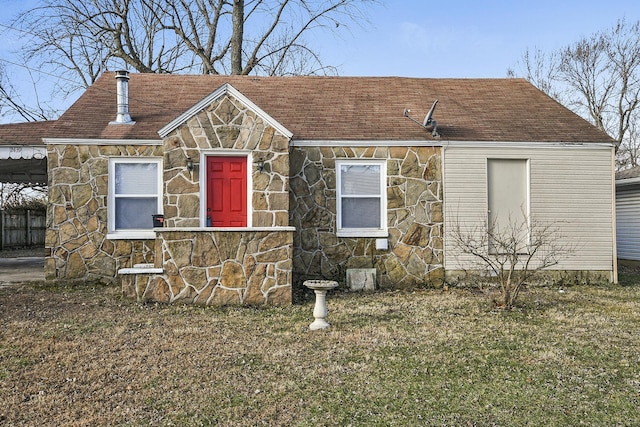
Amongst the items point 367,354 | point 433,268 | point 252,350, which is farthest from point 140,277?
point 433,268

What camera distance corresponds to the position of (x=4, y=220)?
63.0 ft

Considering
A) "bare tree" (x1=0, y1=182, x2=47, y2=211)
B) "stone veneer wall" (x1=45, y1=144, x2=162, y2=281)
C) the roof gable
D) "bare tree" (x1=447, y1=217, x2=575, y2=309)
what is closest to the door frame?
the roof gable

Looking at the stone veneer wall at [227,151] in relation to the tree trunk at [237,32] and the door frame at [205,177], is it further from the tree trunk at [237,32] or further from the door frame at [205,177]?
the tree trunk at [237,32]

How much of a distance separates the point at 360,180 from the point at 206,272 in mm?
3725

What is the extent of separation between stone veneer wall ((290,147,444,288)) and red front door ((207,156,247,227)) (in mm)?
1145

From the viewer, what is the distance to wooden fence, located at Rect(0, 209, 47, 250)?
19250 mm

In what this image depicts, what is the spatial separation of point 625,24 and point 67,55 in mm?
24533

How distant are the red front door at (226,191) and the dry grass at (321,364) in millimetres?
1952

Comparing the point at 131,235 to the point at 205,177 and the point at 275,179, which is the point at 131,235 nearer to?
the point at 205,177

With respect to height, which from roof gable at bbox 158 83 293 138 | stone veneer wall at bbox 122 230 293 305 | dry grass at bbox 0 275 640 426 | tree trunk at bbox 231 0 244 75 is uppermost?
tree trunk at bbox 231 0 244 75

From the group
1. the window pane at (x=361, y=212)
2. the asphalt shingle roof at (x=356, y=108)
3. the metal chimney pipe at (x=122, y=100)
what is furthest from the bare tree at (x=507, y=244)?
the metal chimney pipe at (x=122, y=100)

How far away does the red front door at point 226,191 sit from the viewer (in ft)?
30.9

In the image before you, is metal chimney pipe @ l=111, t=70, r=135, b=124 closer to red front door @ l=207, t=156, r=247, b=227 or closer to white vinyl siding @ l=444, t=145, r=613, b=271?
red front door @ l=207, t=156, r=247, b=227

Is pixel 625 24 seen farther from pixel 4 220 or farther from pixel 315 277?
pixel 4 220
